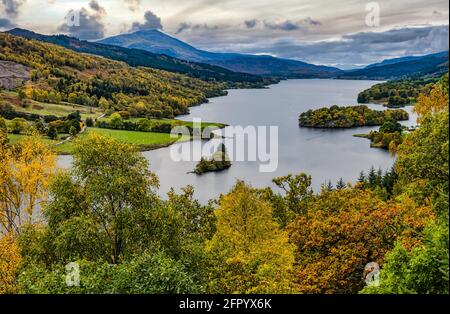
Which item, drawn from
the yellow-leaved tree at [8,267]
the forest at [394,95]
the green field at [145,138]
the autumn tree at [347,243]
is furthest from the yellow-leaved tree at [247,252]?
the forest at [394,95]

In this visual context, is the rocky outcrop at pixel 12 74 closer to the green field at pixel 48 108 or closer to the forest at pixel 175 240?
the green field at pixel 48 108

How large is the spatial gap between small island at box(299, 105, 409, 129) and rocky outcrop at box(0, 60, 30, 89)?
308 feet

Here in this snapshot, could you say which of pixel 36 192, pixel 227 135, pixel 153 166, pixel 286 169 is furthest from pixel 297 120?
pixel 36 192

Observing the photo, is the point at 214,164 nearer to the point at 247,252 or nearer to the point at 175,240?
the point at 247,252

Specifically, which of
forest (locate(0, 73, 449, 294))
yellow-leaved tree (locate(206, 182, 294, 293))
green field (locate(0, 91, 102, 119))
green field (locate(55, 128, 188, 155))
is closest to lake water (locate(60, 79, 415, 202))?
green field (locate(55, 128, 188, 155))

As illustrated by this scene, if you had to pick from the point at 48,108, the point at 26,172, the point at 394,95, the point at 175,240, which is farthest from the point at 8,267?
the point at 394,95

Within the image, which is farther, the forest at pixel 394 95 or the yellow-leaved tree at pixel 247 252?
the forest at pixel 394 95

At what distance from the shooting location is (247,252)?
65.1 feet

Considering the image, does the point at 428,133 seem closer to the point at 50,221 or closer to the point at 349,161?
the point at 50,221

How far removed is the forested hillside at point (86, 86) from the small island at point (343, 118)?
45.6 m

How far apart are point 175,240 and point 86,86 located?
151 m

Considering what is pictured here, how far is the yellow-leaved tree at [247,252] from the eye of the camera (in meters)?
14.4

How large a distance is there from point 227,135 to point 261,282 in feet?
276
